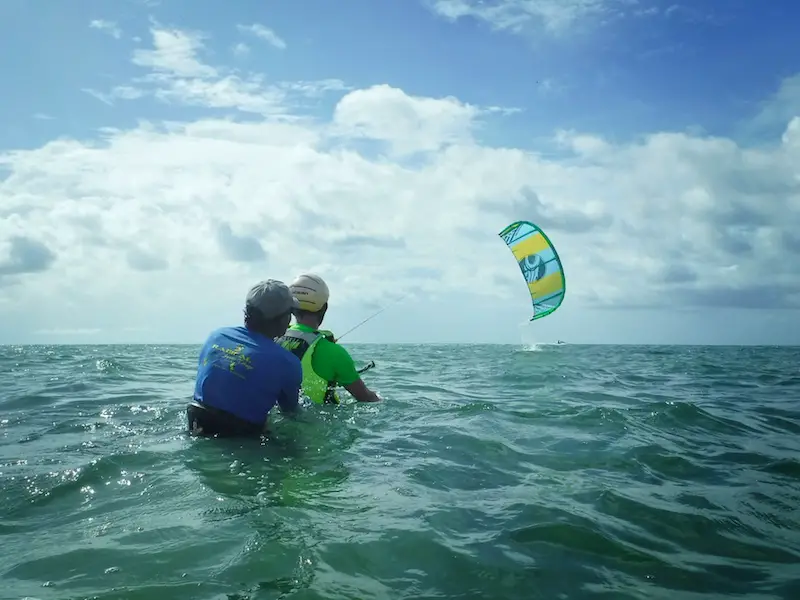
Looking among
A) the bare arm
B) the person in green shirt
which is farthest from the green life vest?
the bare arm

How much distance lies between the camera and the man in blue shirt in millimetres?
6004

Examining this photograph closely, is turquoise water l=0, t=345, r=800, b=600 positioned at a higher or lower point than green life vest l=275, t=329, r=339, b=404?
lower

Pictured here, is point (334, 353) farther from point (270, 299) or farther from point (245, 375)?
point (245, 375)

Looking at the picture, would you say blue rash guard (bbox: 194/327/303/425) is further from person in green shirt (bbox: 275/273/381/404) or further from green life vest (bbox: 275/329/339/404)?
person in green shirt (bbox: 275/273/381/404)

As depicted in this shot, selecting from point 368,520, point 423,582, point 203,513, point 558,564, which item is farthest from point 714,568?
point 203,513

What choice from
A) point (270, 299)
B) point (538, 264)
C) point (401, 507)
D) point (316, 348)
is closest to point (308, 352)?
point (316, 348)

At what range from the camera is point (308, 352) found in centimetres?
769

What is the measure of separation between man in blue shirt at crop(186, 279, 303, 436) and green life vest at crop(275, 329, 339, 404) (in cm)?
126

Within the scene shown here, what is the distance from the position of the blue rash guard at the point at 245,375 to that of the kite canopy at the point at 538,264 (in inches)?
605

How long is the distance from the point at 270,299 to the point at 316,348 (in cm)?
164

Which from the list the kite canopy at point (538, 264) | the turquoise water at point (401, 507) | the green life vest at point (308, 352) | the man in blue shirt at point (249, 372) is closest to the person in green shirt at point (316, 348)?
the green life vest at point (308, 352)

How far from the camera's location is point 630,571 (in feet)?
11.5

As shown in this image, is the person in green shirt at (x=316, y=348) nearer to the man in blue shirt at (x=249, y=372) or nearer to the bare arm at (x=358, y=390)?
the bare arm at (x=358, y=390)

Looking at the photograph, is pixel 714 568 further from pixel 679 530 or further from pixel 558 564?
pixel 558 564
